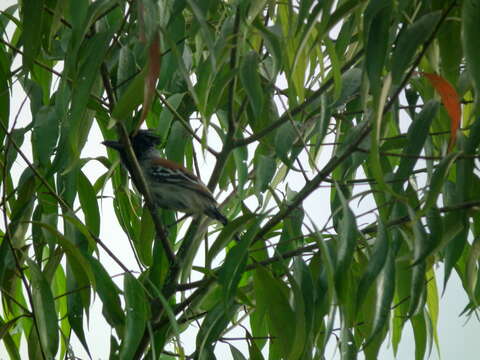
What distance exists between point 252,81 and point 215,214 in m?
1.06

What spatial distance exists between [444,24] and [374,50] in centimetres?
27

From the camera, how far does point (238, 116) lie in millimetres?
2293

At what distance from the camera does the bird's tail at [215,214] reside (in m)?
2.82

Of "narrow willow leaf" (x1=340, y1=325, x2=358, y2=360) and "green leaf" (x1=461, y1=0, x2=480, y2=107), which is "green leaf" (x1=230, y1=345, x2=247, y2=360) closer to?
"narrow willow leaf" (x1=340, y1=325, x2=358, y2=360)

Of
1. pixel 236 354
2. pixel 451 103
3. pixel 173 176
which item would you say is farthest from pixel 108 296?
pixel 173 176

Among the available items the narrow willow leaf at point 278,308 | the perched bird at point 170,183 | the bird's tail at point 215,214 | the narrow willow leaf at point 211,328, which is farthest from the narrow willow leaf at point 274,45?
the bird's tail at point 215,214

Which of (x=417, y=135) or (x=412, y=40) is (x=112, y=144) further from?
(x=412, y=40)

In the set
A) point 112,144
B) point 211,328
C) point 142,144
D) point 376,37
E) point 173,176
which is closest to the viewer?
point 376,37

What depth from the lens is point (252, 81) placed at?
1.84m

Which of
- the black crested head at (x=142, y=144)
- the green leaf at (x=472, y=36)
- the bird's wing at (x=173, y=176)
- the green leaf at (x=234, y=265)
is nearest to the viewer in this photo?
the green leaf at (x=472, y=36)

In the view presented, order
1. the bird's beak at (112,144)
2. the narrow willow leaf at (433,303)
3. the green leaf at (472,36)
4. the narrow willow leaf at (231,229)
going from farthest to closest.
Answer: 1. the bird's beak at (112,144)
2. the narrow willow leaf at (433,303)
3. the narrow willow leaf at (231,229)
4. the green leaf at (472,36)

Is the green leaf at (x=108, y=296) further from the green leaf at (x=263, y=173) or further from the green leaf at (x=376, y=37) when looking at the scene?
the green leaf at (x=376, y=37)

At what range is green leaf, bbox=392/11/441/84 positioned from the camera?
1.66m

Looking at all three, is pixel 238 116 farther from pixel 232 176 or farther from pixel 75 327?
pixel 75 327
